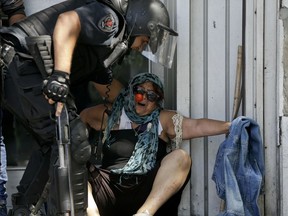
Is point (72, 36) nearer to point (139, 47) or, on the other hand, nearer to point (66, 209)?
point (139, 47)

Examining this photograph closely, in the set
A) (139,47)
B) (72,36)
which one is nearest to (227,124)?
(139,47)

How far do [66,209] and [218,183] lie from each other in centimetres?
102

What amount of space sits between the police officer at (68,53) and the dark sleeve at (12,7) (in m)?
0.38

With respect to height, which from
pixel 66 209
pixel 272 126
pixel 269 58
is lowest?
pixel 66 209

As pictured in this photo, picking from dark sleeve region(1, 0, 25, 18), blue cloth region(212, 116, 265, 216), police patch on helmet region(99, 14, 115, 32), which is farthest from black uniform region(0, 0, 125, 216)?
blue cloth region(212, 116, 265, 216)

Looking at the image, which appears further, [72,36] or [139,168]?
[139,168]

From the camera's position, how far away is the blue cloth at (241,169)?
5020 mm

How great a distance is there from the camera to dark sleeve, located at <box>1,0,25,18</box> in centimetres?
524

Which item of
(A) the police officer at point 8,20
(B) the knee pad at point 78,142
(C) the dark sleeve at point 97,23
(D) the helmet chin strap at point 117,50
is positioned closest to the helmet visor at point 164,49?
(D) the helmet chin strap at point 117,50

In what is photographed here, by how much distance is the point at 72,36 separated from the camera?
464 centimetres

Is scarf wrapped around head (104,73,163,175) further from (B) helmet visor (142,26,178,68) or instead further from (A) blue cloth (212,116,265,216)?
(A) blue cloth (212,116,265,216)

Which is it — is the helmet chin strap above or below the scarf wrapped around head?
above

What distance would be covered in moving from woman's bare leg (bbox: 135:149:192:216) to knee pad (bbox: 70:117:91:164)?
58cm

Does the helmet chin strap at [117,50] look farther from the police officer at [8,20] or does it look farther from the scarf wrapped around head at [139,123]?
the police officer at [8,20]
